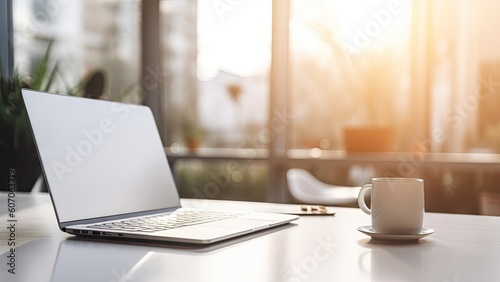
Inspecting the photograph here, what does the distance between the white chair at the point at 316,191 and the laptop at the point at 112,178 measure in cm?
264

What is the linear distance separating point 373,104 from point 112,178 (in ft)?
10.7

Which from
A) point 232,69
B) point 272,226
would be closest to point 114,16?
point 232,69

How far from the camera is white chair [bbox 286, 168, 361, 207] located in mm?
3732

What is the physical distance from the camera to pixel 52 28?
13.2ft

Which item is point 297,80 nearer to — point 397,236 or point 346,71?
point 346,71

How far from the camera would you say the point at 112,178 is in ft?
3.35

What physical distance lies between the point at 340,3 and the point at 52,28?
199 cm

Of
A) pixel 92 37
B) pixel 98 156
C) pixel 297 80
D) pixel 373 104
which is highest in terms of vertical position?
pixel 92 37

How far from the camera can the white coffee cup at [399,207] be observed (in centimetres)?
86

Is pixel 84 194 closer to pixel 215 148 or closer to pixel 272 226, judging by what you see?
pixel 272 226

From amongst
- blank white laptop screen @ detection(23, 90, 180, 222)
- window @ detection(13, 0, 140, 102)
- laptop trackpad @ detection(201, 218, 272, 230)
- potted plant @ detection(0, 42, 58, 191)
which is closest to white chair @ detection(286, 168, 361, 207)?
window @ detection(13, 0, 140, 102)

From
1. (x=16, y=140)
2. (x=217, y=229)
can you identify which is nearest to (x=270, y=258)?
(x=217, y=229)

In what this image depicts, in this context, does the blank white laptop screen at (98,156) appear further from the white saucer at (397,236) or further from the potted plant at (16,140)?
the white saucer at (397,236)

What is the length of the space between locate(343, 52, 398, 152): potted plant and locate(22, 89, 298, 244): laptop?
110 inches
